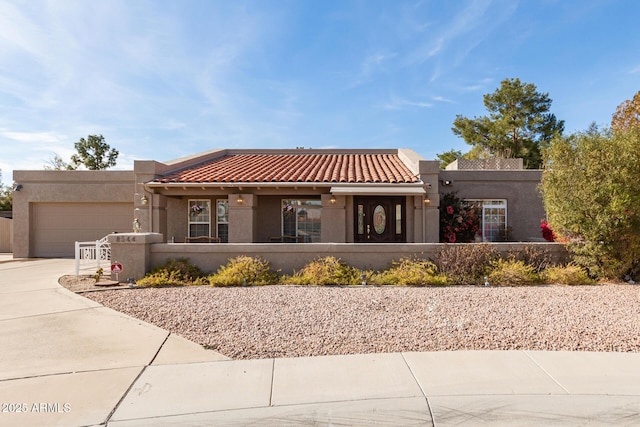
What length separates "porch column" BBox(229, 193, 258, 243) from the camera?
14.7m

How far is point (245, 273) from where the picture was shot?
33.3 feet

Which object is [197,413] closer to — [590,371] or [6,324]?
[590,371]

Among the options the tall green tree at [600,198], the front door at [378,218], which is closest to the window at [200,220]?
the front door at [378,218]

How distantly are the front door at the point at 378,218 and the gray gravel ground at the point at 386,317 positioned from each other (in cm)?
555

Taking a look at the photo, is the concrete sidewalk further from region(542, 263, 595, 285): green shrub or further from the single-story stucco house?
the single-story stucco house

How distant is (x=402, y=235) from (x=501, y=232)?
4849 mm

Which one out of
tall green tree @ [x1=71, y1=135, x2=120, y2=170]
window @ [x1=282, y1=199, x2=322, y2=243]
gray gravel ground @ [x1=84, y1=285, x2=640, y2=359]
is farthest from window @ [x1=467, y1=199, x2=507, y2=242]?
tall green tree @ [x1=71, y1=135, x2=120, y2=170]

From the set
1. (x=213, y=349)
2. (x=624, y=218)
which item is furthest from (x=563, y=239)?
(x=213, y=349)

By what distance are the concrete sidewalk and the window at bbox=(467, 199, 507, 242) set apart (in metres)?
11.8

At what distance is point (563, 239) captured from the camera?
36.7 ft

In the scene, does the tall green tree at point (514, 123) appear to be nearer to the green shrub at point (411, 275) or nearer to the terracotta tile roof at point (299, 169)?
the terracotta tile roof at point (299, 169)

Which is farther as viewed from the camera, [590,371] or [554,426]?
[590,371]

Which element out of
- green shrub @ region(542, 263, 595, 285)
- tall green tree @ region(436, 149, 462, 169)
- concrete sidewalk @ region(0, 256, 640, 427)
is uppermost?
tall green tree @ region(436, 149, 462, 169)

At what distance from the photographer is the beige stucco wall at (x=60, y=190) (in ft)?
55.9
